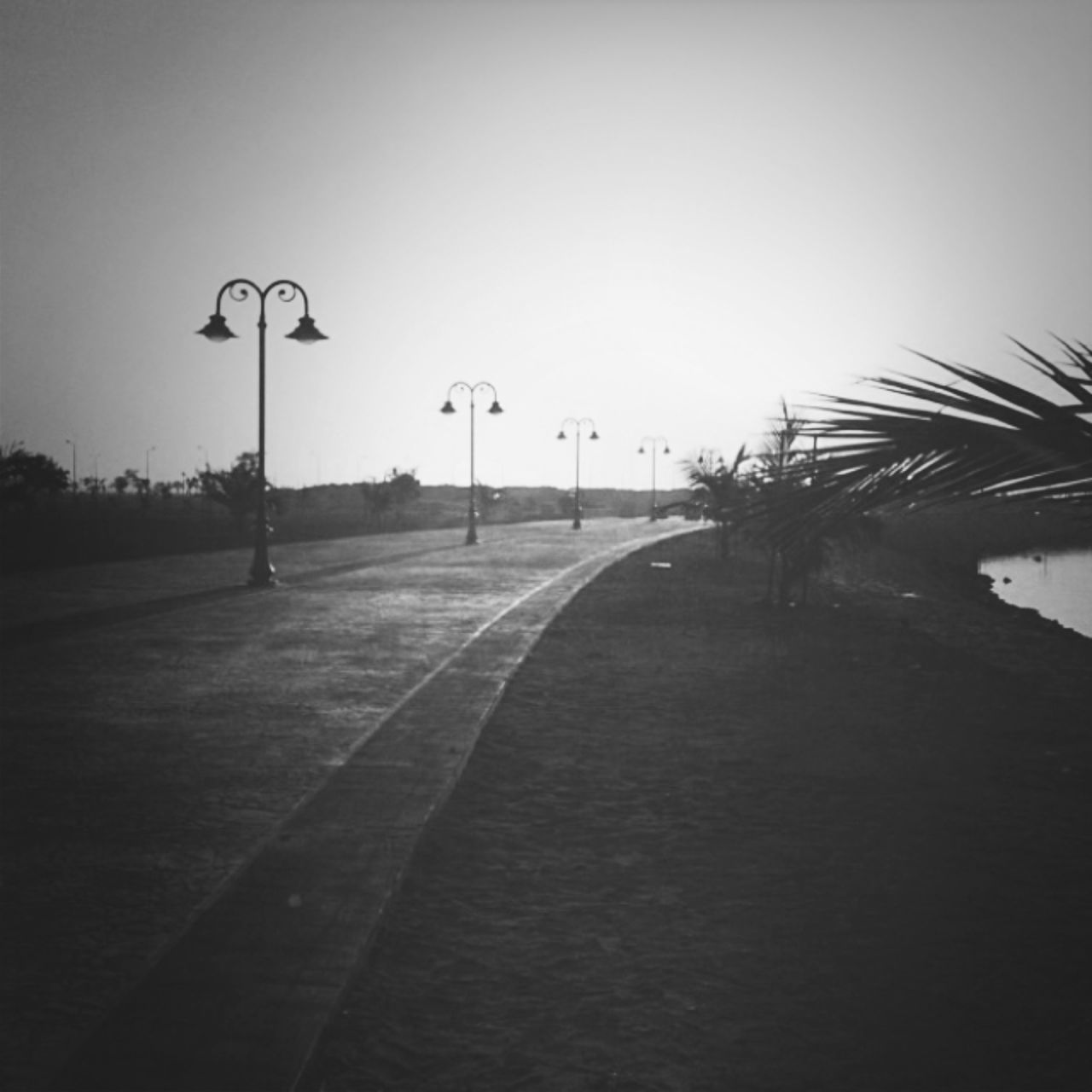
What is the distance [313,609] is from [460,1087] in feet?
49.1

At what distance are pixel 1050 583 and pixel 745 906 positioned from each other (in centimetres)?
4002

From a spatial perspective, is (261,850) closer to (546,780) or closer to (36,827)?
(36,827)

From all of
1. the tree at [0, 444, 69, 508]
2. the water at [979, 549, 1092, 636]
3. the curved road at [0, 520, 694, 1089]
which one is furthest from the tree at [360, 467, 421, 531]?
the curved road at [0, 520, 694, 1089]

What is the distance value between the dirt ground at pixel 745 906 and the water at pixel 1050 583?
59.0 ft

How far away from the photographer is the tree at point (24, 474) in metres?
37.6

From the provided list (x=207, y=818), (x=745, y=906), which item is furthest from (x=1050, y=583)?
(x=207, y=818)

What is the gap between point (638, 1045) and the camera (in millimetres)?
3283

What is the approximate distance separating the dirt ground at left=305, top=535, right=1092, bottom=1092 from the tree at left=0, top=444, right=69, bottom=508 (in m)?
34.2

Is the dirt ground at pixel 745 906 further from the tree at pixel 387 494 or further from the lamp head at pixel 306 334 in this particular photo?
the tree at pixel 387 494

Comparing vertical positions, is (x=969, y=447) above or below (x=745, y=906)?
above

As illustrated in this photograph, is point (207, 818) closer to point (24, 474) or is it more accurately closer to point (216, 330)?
point (216, 330)

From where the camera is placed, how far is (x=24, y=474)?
4250cm

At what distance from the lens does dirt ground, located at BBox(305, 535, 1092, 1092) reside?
3.22 m

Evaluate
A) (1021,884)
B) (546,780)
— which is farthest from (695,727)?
(1021,884)
